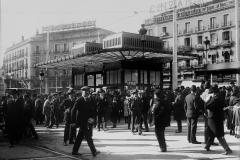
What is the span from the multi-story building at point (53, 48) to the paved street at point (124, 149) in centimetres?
5539

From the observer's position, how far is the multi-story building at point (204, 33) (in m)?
48.8

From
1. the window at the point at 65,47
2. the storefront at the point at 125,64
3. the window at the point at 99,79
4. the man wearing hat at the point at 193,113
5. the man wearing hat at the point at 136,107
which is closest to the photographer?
the man wearing hat at the point at 193,113

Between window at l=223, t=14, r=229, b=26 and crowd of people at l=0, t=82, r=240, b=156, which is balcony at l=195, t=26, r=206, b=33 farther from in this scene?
crowd of people at l=0, t=82, r=240, b=156

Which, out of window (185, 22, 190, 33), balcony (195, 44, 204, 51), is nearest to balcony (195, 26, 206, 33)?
window (185, 22, 190, 33)

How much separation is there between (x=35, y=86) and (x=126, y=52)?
5279 cm

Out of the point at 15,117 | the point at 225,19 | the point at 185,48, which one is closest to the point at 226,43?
the point at 225,19

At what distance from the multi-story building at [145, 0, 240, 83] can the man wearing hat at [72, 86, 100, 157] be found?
3938cm

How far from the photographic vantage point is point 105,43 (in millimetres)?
27125

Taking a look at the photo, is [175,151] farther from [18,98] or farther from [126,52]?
[126,52]

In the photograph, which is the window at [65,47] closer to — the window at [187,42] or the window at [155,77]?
the window at [187,42]

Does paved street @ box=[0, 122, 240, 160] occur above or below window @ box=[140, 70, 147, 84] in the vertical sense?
below

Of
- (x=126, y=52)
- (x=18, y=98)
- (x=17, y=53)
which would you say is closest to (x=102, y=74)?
(x=126, y=52)

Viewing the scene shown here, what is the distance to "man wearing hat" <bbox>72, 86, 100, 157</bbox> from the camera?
8297 millimetres

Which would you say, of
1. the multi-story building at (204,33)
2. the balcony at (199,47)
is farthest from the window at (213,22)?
the balcony at (199,47)
